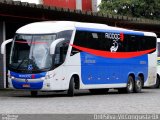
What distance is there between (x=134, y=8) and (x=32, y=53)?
37.2 meters

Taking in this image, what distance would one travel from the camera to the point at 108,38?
27578 mm

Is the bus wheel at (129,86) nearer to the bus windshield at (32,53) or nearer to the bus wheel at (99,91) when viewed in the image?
the bus wheel at (99,91)

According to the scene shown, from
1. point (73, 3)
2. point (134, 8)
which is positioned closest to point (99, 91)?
point (73, 3)

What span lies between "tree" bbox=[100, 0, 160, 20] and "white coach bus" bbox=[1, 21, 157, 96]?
2974 cm

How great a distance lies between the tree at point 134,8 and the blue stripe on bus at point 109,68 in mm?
29100

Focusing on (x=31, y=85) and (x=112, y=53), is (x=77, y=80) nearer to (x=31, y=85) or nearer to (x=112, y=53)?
(x=31, y=85)

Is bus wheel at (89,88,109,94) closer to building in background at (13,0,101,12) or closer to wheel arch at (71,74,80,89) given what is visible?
wheel arch at (71,74,80,89)

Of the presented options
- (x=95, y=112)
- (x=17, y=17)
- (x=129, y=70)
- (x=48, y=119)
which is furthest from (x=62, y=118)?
(x=17, y=17)

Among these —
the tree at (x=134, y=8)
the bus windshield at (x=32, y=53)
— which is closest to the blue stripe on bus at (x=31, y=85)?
the bus windshield at (x=32, y=53)

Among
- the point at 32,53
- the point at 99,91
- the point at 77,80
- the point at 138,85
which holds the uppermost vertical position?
the point at 32,53

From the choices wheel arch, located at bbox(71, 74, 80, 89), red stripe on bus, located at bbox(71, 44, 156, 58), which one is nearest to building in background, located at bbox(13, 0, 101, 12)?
red stripe on bus, located at bbox(71, 44, 156, 58)

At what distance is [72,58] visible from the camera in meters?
24.8

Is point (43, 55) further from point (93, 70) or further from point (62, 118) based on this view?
point (62, 118)

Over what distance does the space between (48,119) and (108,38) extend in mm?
13521
